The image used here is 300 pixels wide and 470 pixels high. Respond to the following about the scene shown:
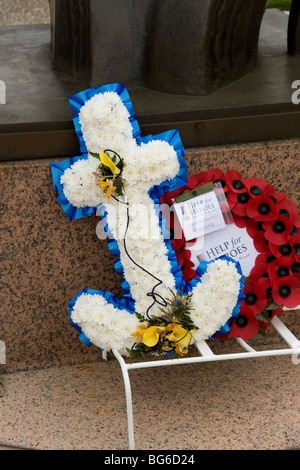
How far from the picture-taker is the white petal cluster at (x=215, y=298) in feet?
8.16

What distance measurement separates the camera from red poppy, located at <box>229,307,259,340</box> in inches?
104

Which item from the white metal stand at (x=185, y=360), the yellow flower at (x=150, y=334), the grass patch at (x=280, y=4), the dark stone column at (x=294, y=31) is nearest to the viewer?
the white metal stand at (x=185, y=360)

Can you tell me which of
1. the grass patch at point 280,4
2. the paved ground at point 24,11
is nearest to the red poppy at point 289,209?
the paved ground at point 24,11

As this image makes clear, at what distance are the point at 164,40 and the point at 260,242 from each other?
92 centimetres

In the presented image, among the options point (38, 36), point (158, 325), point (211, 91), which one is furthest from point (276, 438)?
point (38, 36)

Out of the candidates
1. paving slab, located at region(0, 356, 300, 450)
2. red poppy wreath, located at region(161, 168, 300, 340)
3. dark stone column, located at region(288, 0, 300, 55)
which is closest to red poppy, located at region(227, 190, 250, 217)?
red poppy wreath, located at region(161, 168, 300, 340)

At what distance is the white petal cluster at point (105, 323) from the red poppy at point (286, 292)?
0.54 m

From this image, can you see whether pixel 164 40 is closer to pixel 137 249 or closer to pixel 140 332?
pixel 137 249

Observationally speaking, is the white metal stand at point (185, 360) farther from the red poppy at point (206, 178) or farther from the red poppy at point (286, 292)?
the red poppy at point (206, 178)

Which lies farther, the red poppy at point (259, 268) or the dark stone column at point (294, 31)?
the dark stone column at point (294, 31)

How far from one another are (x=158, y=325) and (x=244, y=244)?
0.48 meters

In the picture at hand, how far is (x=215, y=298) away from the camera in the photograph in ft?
8.17

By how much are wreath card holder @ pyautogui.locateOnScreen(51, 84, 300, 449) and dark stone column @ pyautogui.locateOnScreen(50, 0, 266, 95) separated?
1.22 ft

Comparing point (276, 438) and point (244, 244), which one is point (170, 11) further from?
point (276, 438)
